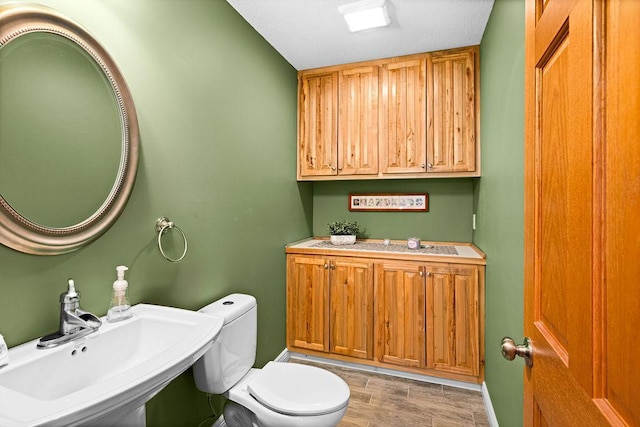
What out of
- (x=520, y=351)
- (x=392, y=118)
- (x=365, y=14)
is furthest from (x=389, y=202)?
(x=520, y=351)

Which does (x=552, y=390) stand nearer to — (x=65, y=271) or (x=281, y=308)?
(x=65, y=271)

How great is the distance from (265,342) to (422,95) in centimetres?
231

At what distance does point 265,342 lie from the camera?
2.37 m

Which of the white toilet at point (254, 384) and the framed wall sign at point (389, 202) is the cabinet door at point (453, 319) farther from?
the white toilet at point (254, 384)

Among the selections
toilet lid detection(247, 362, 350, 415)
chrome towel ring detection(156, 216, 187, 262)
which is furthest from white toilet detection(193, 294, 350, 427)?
chrome towel ring detection(156, 216, 187, 262)

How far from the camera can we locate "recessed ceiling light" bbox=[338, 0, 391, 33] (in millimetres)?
1930

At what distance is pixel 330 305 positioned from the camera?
8.57 ft

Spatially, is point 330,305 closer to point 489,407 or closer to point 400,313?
point 400,313

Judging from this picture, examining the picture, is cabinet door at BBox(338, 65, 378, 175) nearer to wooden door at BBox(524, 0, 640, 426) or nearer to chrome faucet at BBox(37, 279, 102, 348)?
wooden door at BBox(524, 0, 640, 426)

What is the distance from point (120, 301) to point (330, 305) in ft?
5.59

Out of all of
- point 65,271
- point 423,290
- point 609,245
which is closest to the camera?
point 609,245

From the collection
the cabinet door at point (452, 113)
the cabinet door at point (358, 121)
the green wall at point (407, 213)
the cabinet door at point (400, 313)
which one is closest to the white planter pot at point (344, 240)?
the green wall at point (407, 213)

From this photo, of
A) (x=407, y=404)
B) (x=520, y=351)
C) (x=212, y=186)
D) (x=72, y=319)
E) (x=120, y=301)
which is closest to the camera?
(x=520, y=351)

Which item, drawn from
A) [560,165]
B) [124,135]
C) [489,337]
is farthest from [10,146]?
[489,337]
